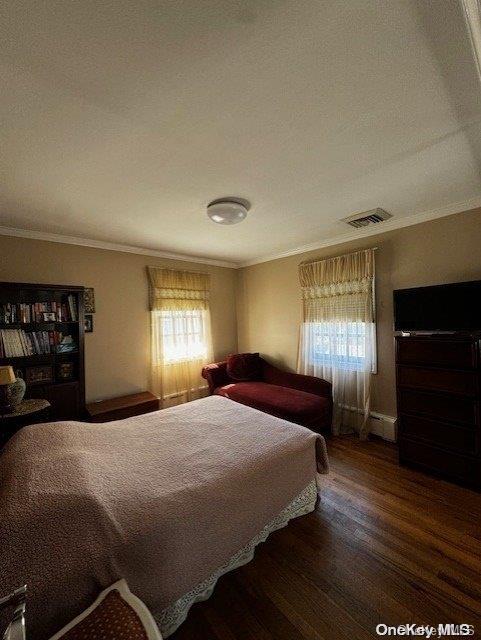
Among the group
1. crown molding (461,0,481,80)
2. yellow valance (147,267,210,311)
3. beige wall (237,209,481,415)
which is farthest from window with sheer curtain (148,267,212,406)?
crown molding (461,0,481,80)

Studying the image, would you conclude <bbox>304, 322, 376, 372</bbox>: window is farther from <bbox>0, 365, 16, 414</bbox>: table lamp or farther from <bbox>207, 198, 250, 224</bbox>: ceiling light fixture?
<bbox>0, 365, 16, 414</bbox>: table lamp

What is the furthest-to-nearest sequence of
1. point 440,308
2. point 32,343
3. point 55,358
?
1. point 55,358
2. point 32,343
3. point 440,308

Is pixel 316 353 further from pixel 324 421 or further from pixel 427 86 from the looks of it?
pixel 427 86

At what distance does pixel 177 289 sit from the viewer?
13.0 feet

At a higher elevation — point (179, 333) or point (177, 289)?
point (177, 289)

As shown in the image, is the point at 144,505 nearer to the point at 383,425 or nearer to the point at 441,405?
the point at 441,405

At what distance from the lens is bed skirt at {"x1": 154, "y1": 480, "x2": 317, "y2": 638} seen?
3.92 ft

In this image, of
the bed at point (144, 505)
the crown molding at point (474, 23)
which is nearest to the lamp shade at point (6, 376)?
the bed at point (144, 505)

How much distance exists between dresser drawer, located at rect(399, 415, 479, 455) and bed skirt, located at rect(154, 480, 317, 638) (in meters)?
1.14

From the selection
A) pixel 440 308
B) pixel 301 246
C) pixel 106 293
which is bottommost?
pixel 440 308

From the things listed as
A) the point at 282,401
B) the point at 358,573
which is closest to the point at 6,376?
the point at 282,401

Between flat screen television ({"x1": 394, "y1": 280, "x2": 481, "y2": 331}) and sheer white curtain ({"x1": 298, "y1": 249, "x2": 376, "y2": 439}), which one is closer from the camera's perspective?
flat screen television ({"x1": 394, "y1": 280, "x2": 481, "y2": 331})

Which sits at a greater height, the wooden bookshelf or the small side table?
the wooden bookshelf

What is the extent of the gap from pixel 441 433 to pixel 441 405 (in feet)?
0.82
